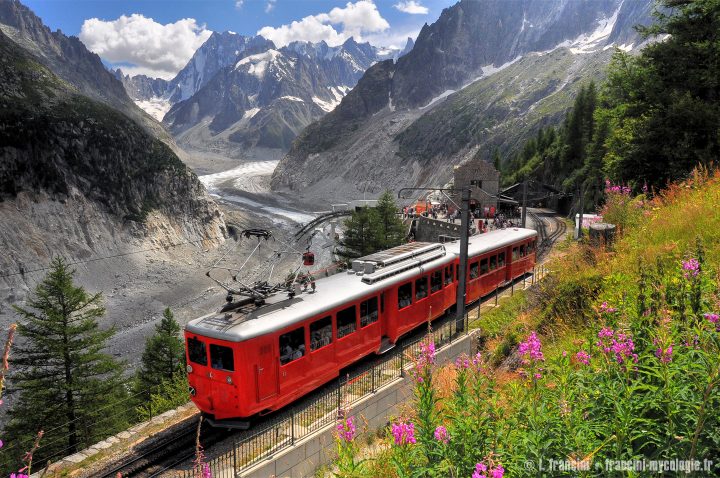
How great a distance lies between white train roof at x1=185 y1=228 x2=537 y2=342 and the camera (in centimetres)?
1134

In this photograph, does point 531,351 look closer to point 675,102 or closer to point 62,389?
point 675,102

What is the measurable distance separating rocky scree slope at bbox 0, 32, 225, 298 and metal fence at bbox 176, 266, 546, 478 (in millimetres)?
50457

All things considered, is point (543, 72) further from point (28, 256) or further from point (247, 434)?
point (247, 434)

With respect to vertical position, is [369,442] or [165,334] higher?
[369,442]

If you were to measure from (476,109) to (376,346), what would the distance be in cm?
16574

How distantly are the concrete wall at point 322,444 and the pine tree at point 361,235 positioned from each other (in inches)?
881

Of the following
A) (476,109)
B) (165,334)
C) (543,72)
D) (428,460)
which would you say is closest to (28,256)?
(165,334)

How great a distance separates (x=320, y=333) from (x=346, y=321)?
3.65 feet

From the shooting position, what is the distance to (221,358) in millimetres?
11227

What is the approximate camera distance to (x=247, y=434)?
11.5 meters

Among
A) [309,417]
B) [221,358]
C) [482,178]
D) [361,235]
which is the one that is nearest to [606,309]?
[309,417]

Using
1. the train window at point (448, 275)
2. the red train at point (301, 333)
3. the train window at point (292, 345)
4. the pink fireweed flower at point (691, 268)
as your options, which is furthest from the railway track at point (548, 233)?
the pink fireweed flower at point (691, 268)

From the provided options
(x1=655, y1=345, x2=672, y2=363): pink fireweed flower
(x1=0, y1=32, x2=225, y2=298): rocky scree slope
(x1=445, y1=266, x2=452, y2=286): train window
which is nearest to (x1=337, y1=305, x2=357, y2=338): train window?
(x1=445, y1=266, x2=452, y2=286): train window

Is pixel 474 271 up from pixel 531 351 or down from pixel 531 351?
down
